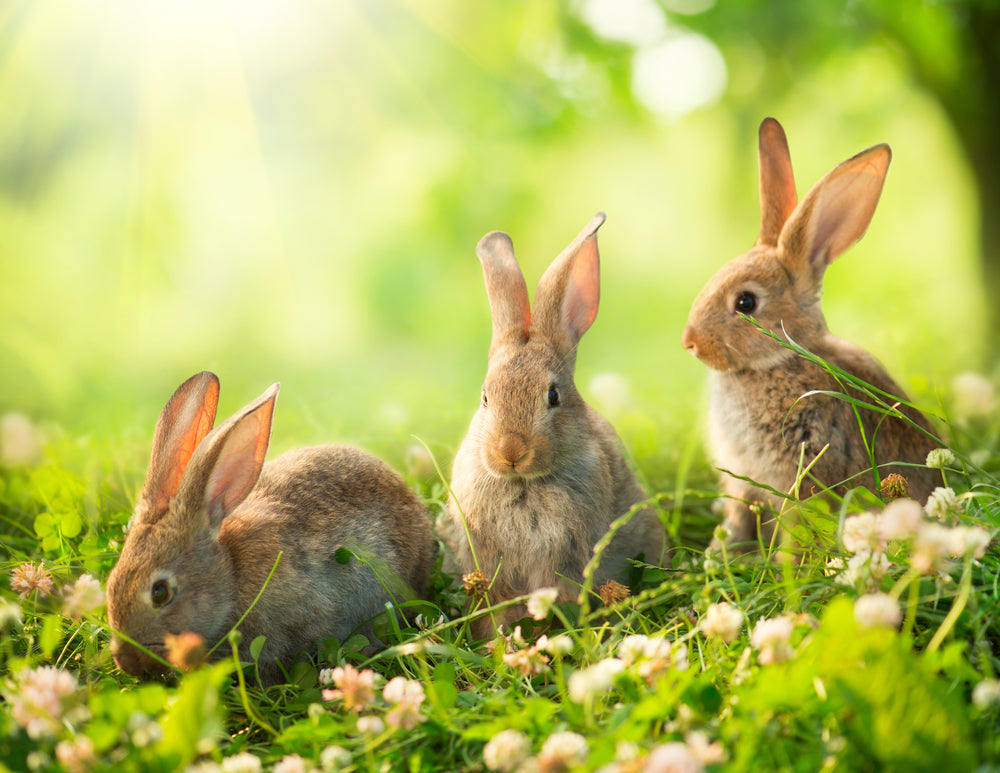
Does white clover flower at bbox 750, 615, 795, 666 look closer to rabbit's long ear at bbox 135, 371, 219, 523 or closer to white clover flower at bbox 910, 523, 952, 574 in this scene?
white clover flower at bbox 910, 523, 952, 574

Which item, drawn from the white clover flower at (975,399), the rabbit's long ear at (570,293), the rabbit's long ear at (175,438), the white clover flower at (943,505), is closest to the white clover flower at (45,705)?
the rabbit's long ear at (175,438)

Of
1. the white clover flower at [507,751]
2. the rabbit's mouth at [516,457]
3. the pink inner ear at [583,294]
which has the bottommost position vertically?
the white clover flower at [507,751]

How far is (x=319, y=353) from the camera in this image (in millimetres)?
14023

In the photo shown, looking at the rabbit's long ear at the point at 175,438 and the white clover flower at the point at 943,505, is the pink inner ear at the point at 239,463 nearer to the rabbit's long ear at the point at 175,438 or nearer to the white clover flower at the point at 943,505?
the rabbit's long ear at the point at 175,438

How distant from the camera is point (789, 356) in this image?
4176 mm

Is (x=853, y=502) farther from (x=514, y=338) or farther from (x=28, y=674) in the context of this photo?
(x=28, y=674)

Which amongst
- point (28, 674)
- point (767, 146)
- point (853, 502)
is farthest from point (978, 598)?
point (28, 674)

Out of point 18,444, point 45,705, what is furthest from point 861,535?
point 18,444

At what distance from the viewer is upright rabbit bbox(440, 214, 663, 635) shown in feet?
12.0

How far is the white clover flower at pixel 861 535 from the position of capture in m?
2.64

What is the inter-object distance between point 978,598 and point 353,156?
15870 millimetres

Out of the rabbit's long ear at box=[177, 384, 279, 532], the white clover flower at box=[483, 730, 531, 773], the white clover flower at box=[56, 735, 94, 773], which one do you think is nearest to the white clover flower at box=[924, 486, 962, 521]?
the white clover flower at box=[483, 730, 531, 773]

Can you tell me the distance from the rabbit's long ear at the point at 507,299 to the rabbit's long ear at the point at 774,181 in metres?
1.37

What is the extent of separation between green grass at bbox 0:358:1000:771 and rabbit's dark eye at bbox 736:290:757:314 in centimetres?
111
